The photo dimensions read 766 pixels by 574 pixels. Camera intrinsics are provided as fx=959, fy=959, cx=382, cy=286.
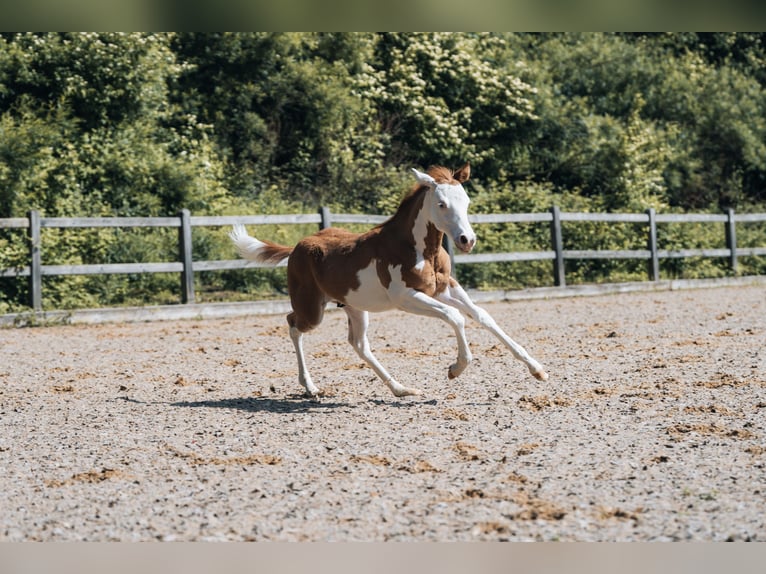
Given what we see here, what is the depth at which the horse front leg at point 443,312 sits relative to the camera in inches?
263

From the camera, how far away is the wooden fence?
1381 cm

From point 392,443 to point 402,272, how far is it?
67.7 inches

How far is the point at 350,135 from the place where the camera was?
2339 cm

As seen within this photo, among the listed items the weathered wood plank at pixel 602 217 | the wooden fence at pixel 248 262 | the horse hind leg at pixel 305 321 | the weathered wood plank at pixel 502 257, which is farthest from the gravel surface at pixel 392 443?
the weathered wood plank at pixel 602 217

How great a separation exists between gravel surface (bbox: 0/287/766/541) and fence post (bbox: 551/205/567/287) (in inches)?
290

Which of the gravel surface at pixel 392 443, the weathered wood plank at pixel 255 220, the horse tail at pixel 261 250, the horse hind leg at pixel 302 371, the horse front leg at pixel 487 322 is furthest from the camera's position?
the weathered wood plank at pixel 255 220

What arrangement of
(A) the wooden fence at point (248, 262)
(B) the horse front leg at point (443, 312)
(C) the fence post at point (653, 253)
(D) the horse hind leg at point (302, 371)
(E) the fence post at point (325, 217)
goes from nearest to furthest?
(B) the horse front leg at point (443, 312) → (D) the horse hind leg at point (302, 371) → (A) the wooden fence at point (248, 262) → (E) the fence post at point (325, 217) → (C) the fence post at point (653, 253)

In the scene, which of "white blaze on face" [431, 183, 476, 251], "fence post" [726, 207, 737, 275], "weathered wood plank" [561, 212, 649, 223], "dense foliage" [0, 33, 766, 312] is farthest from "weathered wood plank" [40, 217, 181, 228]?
"fence post" [726, 207, 737, 275]

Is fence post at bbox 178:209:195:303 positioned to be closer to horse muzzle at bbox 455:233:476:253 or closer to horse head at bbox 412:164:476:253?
horse head at bbox 412:164:476:253

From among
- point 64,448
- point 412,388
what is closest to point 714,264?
point 412,388

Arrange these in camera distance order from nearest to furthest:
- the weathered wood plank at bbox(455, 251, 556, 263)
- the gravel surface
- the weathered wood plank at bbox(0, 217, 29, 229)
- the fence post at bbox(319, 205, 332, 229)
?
the gravel surface < the weathered wood plank at bbox(0, 217, 29, 229) < the fence post at bbox(319, 205, 332, 229) < the weathered wood plank at bbox(455, 251, 556, 263)

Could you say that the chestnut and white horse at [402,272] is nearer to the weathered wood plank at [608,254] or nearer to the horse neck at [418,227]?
the horse neck at [418,227]

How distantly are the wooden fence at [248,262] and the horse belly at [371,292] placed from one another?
26.2 feet

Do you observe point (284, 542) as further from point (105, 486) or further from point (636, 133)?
point (636, 133)
